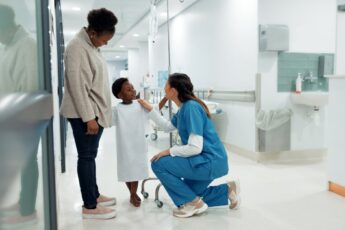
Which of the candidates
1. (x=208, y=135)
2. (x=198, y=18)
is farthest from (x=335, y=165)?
(x=198, y=18)

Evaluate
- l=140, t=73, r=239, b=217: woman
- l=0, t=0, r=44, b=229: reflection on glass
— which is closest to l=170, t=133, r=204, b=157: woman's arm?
l=140, t=73, r=239, b=217: woman

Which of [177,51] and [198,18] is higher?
[198,18]

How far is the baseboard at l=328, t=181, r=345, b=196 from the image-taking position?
2623mm

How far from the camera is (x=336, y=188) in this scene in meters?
2.68

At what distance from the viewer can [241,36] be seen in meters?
4.17

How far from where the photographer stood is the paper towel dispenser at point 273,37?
3682 mm

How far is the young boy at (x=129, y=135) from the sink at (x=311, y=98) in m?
2.10

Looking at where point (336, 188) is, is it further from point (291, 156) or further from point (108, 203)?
A: point (108, 203)

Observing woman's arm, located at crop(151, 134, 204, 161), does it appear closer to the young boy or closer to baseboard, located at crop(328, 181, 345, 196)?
the young boy

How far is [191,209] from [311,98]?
212cm

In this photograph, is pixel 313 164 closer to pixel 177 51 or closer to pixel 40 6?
pixel 40 6

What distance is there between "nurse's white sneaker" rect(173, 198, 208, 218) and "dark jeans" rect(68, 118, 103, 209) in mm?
577

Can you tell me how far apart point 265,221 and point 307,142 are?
6.91 feet

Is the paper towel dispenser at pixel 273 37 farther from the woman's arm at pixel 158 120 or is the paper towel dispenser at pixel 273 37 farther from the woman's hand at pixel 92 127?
the woman's hand at pixel 92 127
